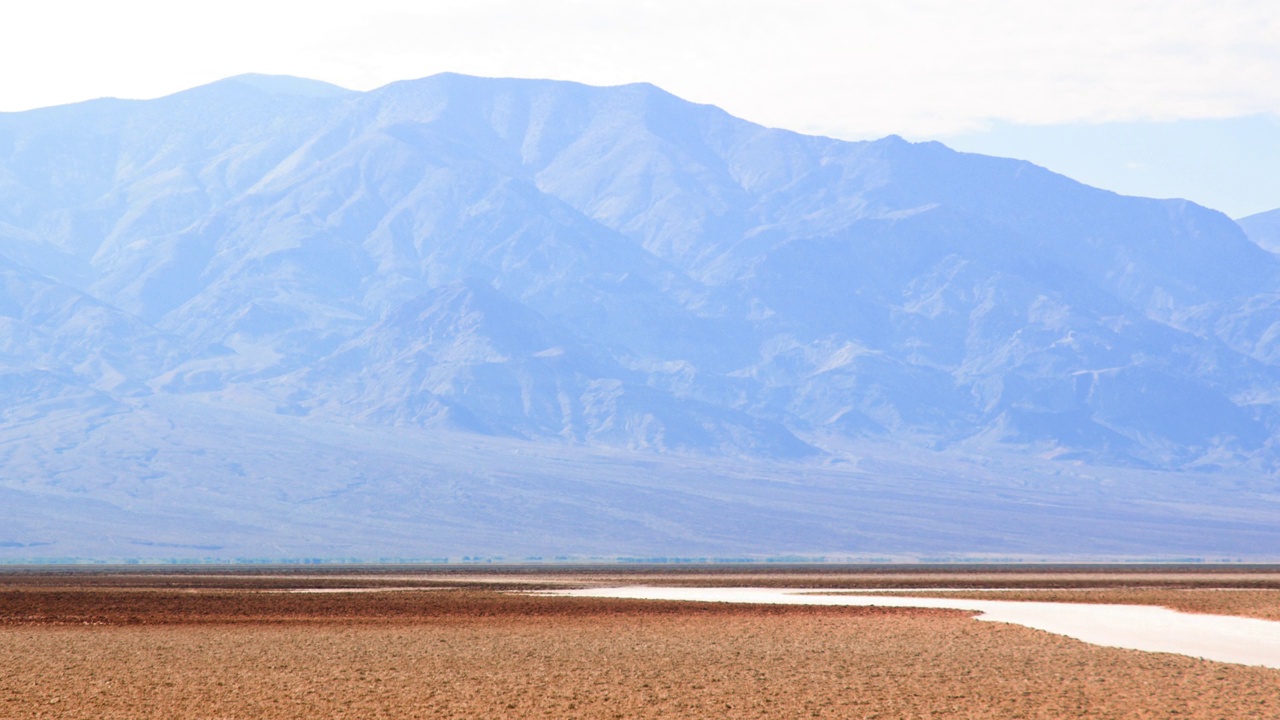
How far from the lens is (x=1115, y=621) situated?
39.0 meters

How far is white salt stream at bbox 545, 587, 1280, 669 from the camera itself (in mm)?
31141

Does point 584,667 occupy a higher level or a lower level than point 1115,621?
lower

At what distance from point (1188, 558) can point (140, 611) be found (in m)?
160

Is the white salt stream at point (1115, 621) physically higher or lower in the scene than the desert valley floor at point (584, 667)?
higher

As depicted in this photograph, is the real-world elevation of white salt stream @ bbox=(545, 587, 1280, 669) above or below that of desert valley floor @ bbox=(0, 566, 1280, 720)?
above

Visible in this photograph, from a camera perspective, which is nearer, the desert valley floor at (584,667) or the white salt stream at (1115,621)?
the desert valley floor at (584,667)

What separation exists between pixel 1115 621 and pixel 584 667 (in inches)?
685

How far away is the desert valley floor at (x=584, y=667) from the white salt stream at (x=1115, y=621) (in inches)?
53.2

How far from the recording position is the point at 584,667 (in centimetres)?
2730

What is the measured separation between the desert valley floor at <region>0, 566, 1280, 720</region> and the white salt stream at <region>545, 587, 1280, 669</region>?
135 centimetres

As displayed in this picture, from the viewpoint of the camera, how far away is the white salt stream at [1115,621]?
31141 millimetres

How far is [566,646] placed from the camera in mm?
30984

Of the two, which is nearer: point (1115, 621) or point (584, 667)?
point (584, 667)

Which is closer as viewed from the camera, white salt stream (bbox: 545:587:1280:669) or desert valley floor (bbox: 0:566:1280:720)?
desert valley floor (bbox: 0:566:1280:720)
